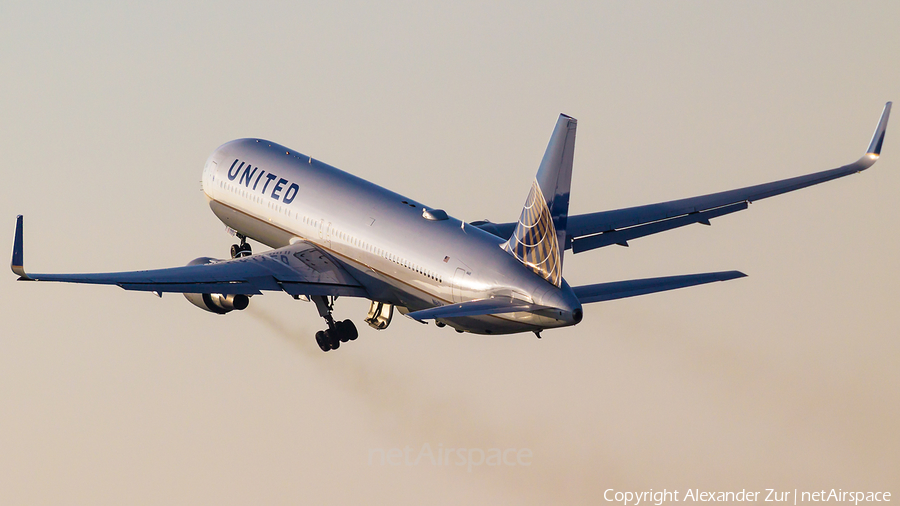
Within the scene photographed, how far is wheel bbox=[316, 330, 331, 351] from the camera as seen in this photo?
5494 cm

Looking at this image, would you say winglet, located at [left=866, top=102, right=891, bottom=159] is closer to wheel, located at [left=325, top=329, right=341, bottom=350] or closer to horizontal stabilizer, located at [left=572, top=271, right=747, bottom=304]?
horizontal stabilizer, located at [left=572, top=271, right=747, bottom=304]

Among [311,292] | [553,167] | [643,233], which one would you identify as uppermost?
[553,167]

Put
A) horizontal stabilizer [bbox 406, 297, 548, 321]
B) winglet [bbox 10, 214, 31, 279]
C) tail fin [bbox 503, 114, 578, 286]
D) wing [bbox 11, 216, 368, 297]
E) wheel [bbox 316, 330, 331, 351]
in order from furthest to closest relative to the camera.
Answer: wheel [bbox 316, 330, 331, 351] → wing [bbox 11, 216, 368, 297] → winglet [bbox 10, 214, 31, 279] → tail fin [bbox 503, 114, 578, 286] → horizontal stabilizer [bbox 406, 297, 548, 321]

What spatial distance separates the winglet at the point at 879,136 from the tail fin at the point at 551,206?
20.7 m

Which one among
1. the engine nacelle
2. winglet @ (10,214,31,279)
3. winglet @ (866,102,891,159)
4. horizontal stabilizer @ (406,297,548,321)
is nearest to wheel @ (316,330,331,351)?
the engine nacelle

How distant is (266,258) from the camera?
5525cm

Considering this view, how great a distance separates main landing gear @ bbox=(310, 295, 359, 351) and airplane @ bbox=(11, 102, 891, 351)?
0.16ft

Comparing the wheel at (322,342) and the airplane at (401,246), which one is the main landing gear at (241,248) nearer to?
the airplane at (401,246)

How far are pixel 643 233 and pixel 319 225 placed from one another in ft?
42.1

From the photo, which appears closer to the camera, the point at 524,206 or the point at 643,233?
the point at 524,206

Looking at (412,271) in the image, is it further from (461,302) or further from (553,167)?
(553,167)

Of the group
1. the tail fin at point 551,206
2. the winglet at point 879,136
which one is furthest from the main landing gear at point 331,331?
the winglet at point 879,136

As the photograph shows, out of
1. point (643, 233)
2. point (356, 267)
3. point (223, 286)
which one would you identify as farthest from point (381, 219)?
point (643, 233)

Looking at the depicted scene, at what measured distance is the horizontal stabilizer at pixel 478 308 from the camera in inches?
1692
